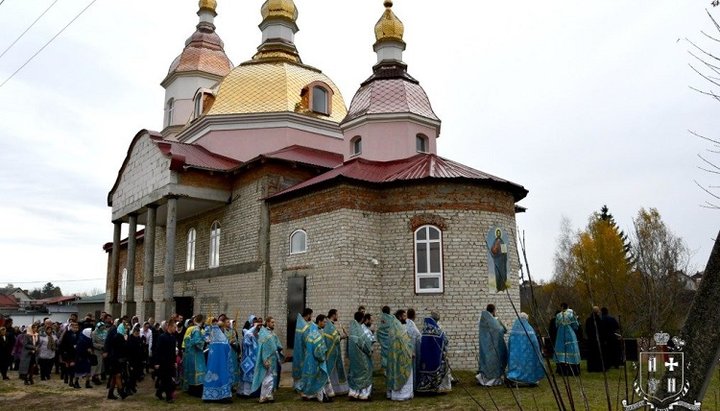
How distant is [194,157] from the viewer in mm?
18875

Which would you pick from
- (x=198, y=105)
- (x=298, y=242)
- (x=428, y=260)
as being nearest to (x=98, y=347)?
(x=298, y=242)

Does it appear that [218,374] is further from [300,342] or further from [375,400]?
[375,400]

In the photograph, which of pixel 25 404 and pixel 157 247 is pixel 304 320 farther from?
pixel 157 247

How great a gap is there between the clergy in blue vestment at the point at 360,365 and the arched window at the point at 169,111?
66.5 feet

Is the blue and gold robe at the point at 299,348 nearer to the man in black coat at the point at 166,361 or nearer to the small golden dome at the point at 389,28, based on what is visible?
the man in black coat at the point at 166,361

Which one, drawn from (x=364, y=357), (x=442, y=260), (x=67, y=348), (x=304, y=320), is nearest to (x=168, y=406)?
(x=304, y=320)

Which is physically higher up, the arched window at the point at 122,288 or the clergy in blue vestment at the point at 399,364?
the arched window at the point at 122,288

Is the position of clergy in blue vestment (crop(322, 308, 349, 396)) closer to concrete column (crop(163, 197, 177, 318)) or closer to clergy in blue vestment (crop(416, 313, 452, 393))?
clergy in blue vestment (crop(416, 313, 452, 393))

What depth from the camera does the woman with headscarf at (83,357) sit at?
40.3ft

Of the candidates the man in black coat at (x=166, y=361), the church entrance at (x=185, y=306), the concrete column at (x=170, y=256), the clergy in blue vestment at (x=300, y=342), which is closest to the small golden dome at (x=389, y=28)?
the concrete column at (x=170, y=256)

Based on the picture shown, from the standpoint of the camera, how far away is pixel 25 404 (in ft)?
34.8

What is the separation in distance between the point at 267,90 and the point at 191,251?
261 inches

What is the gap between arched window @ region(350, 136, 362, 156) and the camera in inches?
709

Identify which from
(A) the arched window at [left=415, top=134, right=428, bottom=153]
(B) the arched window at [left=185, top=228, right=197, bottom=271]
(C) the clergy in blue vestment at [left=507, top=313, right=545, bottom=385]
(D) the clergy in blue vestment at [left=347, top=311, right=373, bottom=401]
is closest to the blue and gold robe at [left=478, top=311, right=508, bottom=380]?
(C) the clergy in blue vestment at [left=507, top=313, right=545, bottom=385]
